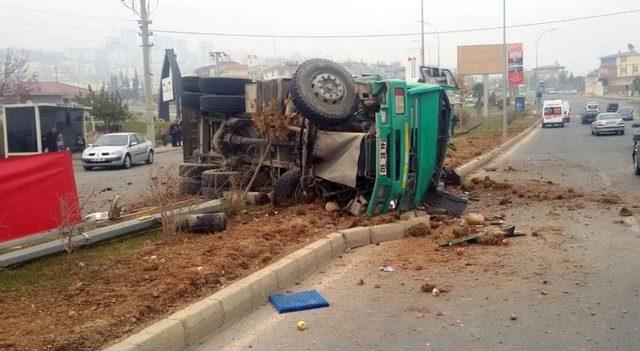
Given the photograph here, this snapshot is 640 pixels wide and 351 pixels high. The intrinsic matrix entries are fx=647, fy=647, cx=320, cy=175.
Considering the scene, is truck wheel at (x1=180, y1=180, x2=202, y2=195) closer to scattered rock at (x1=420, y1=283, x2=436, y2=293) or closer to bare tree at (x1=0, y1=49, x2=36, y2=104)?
scattered rock at (x1=420, y1=283, x2=436, y2=293)

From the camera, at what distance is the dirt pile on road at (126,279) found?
4584 mm

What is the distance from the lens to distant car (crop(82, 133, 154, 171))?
2397 cm

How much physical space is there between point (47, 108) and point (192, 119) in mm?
18245

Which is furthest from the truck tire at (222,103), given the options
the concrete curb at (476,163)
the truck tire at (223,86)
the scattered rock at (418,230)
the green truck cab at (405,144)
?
the concrete curb at (476,163)

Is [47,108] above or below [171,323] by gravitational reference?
above

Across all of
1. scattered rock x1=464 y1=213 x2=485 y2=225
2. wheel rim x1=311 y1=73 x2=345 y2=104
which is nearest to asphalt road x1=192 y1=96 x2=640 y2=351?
scattered rock x1=464 y1=213 x2=485 y2=225

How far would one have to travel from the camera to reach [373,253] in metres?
7.60

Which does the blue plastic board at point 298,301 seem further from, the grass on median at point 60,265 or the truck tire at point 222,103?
the truck tire at point 222,103

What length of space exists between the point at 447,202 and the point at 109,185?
34.6 feet

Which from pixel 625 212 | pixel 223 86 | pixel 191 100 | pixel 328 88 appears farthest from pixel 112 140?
pixel 625 212

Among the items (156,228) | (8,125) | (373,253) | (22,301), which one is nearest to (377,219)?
(373,253)

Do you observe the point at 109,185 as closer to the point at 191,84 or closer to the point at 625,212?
the point at 191,84

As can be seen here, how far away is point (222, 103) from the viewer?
11133 millimetres

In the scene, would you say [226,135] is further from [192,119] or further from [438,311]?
[438,311]
